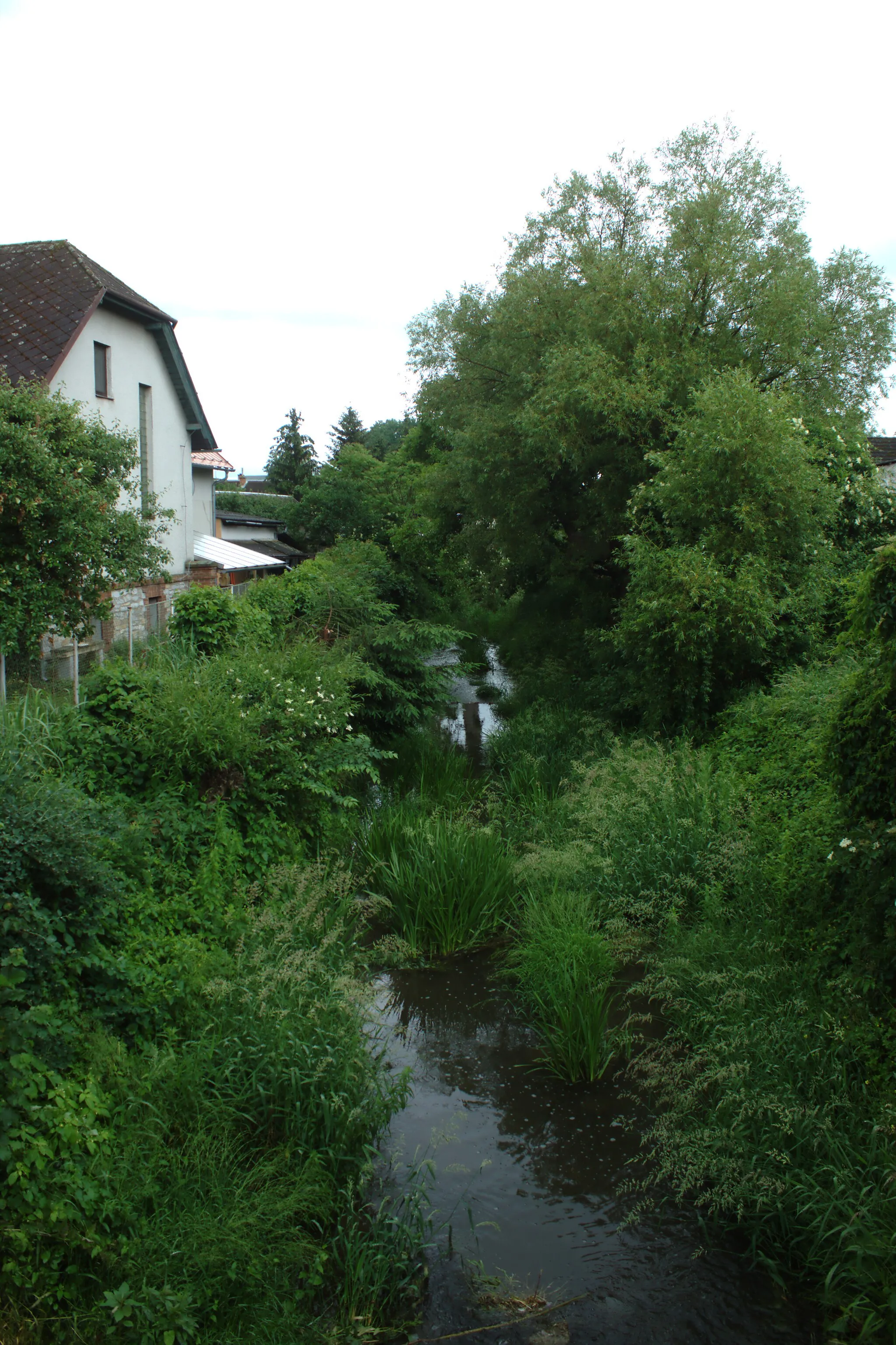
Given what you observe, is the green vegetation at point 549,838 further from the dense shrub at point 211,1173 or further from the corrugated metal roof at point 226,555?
the corrugated metal roof at point 226,555

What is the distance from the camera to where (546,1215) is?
5.30m

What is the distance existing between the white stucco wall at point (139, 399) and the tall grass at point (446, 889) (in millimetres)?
7187

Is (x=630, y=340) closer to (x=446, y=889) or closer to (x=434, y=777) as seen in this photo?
(x=434, y=777)

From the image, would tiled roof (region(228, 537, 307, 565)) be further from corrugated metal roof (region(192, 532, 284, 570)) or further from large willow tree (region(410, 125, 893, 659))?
large willow tree (region(410, 125, 893, 659))

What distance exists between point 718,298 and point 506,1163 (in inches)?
548

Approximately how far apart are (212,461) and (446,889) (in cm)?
2270

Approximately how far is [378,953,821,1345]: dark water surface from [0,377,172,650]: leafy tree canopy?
5762 millimetres

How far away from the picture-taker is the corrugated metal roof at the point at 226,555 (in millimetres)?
22844

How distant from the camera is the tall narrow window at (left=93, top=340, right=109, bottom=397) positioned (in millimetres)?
16750

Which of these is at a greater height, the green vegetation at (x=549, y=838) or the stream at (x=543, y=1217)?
the green vegetation at (x=549, y=838)

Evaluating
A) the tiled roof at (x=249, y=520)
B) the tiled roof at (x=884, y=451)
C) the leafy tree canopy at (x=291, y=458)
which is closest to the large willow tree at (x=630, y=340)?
the tiled roof at (x=884, y=451)

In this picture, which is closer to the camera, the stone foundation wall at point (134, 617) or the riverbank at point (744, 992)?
the riverbank at point (744, 992)

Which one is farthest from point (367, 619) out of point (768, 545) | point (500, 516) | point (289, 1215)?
point (289, 1215)

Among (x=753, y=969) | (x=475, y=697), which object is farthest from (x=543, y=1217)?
(x=475, y=697)
